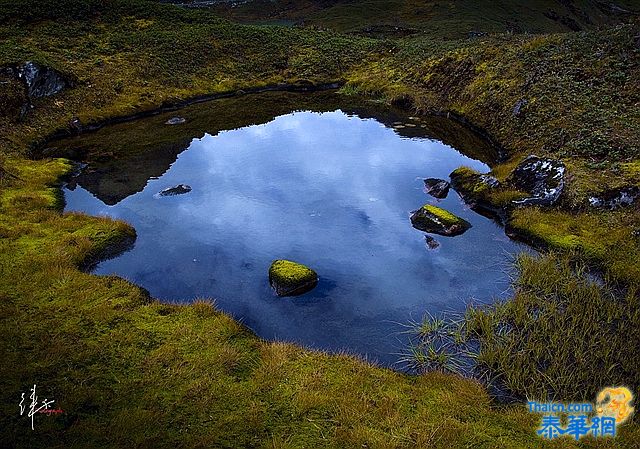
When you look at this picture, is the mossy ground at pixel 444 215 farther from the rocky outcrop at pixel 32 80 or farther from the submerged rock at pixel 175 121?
the rocky outcrop at pixel 32 80

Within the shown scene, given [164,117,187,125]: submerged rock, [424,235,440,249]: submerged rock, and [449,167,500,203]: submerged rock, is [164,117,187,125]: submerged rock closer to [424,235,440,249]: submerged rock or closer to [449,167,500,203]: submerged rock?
[449,167,500,203]: submerged rock

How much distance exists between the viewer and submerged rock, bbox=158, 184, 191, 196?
30.0 m

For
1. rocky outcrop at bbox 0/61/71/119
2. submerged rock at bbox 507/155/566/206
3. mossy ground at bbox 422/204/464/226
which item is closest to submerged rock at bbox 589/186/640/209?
submerged rock at bbox 507/155/566/206

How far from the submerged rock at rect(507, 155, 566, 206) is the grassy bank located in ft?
2.75

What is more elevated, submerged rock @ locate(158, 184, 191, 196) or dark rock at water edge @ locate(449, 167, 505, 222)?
dark rock at water edge @ locate(449, 167, 505, 222)

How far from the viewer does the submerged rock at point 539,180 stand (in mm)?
25844

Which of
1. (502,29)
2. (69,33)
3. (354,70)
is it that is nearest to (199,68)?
(69,33)

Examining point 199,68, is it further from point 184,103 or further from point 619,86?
point 619,86

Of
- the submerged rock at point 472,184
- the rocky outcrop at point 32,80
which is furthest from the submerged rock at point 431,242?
the rocky outcrop at point 32,80

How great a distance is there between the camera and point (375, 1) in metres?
164

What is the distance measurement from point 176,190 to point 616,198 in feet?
88.0

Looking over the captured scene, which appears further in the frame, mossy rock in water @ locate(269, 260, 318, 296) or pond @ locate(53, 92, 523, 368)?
mossy rock in water @ locate(269, 260, 318, 296)

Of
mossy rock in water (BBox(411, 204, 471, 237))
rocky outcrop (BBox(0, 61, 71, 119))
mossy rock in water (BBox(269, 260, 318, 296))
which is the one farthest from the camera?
rocky outcrop (BBox(0, 61, 71, 119))
